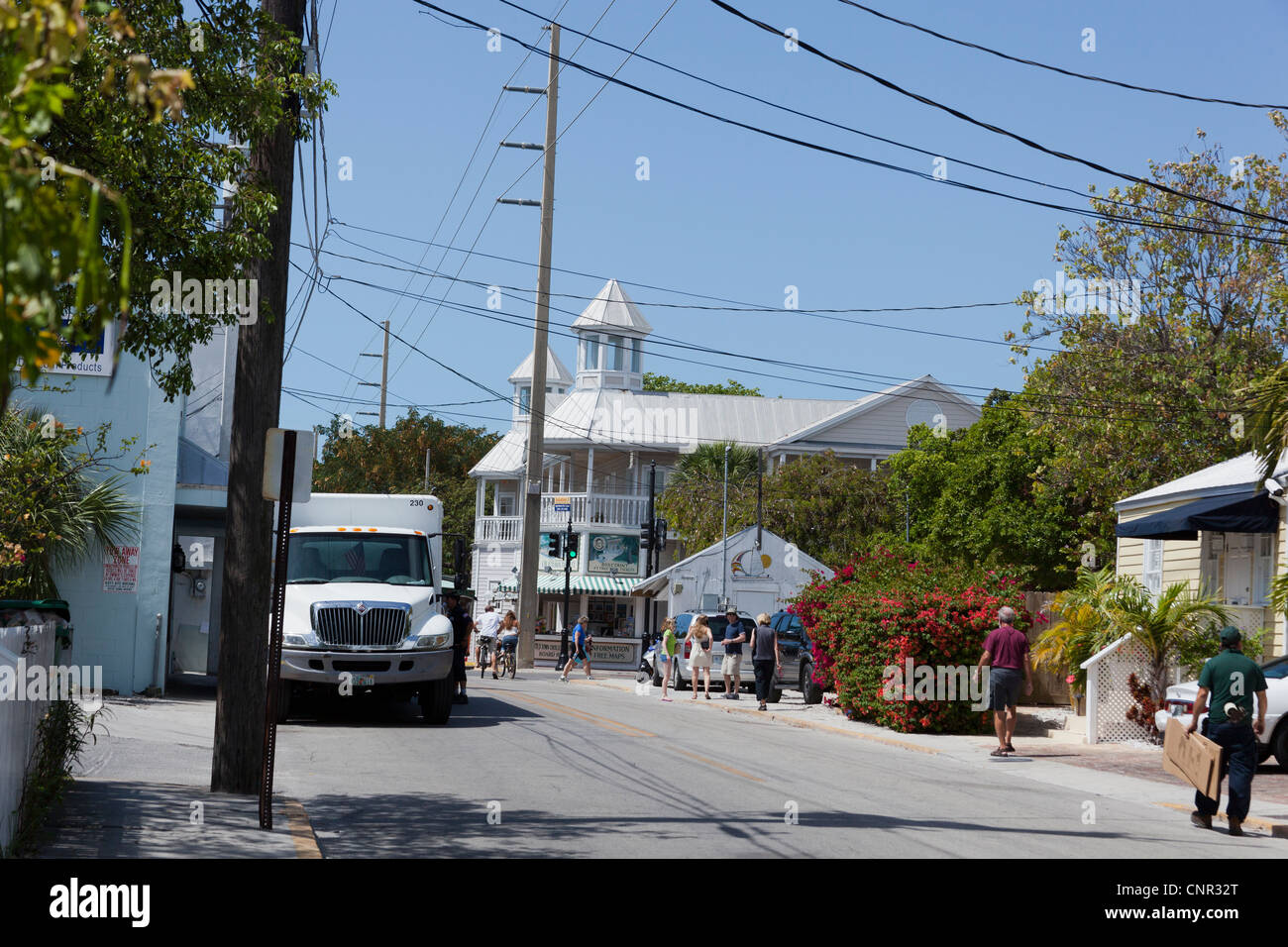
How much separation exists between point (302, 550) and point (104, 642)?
4.25 metres

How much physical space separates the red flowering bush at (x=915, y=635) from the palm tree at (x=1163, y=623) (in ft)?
5.44

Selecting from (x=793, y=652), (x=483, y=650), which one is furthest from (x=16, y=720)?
(x=483, y=650)

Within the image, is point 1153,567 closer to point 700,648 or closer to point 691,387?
point 700,648

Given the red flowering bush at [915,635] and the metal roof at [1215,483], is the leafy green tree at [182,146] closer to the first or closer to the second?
the red flowering bush at [915,635]

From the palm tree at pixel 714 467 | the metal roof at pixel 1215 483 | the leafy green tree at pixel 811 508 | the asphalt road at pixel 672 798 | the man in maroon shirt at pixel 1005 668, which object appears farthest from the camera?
the palm tree at pixel 714 467

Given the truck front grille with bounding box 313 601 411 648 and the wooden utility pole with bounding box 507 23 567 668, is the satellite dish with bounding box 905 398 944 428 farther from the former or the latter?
the truck front grille with bounding box 313 601 411 648

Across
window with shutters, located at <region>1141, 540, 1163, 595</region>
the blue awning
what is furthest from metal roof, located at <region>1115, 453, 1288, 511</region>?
window with shutters, located at <region>1141, 540, 1163, 595</region>

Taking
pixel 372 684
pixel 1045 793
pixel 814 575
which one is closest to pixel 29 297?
pixel 1045 793

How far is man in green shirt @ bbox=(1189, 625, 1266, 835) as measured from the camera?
11695 mm

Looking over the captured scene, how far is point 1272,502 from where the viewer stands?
19.7m

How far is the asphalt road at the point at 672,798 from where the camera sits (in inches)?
383

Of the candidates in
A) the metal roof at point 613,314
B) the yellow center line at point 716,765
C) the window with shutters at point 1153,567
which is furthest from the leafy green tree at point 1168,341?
the metal roof at point 613,314

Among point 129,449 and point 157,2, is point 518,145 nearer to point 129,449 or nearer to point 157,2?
point 129,449

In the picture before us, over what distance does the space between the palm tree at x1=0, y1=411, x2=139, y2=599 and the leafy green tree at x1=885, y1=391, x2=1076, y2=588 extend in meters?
26.8
